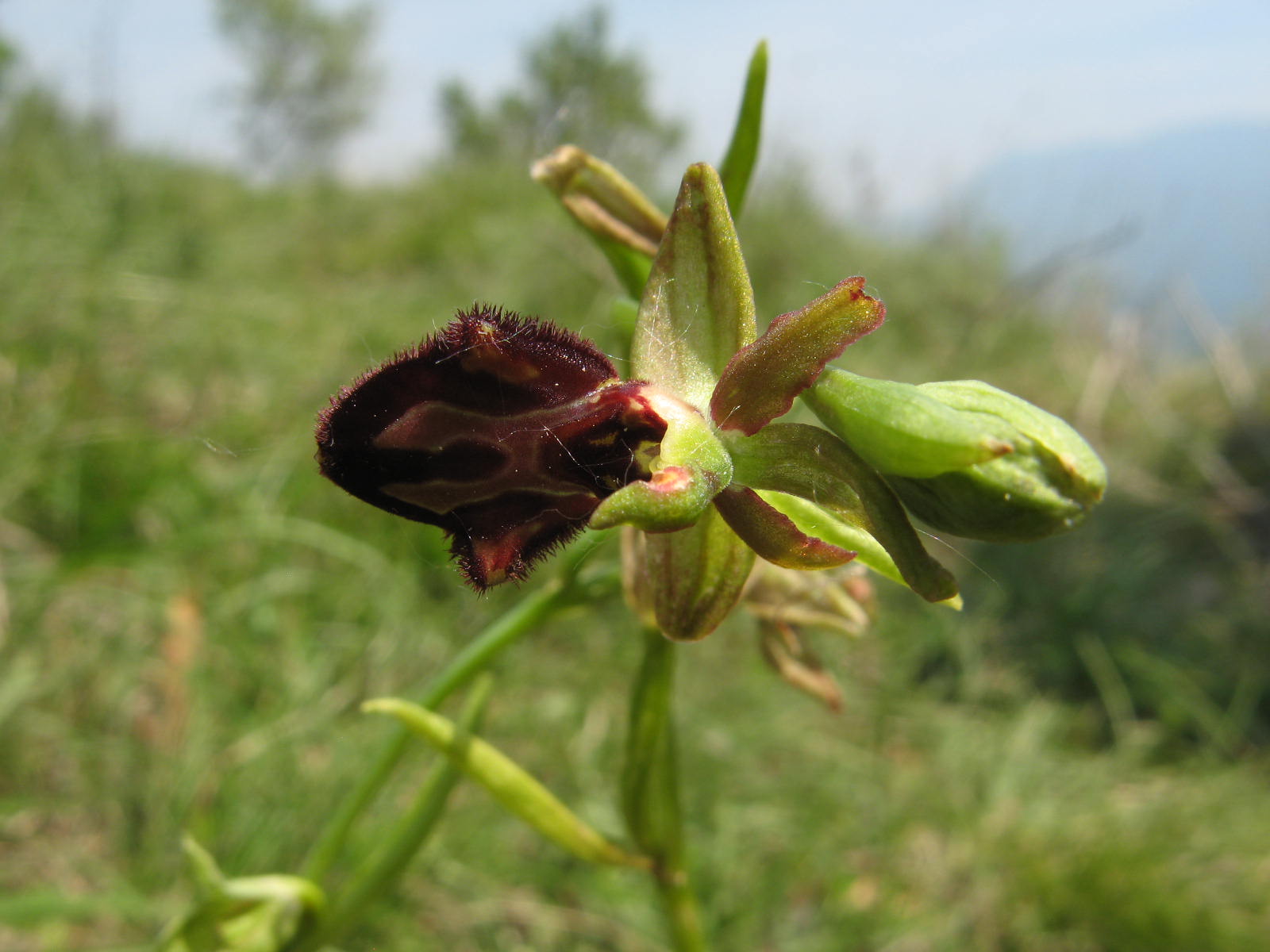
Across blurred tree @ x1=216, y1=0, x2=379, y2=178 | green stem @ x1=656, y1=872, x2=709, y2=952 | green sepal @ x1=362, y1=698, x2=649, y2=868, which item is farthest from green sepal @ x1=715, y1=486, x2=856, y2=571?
blurred tree @ x1=216, y1=0, x2=379, y2=178

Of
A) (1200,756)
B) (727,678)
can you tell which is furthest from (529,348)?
(1200,756)

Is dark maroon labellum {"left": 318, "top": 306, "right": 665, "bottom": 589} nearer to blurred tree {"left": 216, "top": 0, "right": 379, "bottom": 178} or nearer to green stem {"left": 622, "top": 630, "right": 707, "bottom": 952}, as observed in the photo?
green stem {"left": 622, "top": 630, "right": 707, "bottom": 952}

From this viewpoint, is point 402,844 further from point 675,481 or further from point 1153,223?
point 1153,223

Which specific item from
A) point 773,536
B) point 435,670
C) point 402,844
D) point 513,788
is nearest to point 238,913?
point 402,844

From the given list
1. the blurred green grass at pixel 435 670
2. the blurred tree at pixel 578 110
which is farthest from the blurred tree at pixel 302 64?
the blurred green grass at pixel 435 670

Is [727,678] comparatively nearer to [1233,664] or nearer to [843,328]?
[1233,664]

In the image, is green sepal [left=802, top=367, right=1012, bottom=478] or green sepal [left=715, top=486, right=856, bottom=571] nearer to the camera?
green sepal [left=802, top=367, right=1012, bottom=478]

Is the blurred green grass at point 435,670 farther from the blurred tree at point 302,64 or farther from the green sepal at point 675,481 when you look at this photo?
the blurred tree at point 302,64
